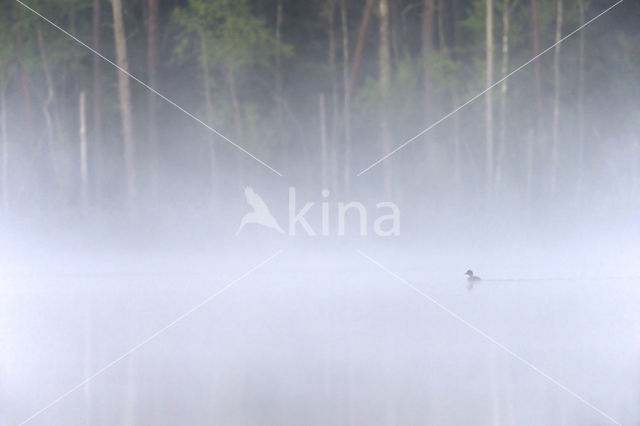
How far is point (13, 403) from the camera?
17.7ft

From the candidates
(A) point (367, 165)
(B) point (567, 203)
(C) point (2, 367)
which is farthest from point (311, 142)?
(C) point (2, 367)

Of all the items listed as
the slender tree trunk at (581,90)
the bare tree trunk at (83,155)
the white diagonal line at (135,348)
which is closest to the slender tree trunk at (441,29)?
the slender tree trunk at (581,90)

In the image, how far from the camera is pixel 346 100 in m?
20.7

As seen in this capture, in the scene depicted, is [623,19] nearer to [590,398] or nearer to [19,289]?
[19,289]

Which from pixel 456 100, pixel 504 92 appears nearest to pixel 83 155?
pixel 456 100

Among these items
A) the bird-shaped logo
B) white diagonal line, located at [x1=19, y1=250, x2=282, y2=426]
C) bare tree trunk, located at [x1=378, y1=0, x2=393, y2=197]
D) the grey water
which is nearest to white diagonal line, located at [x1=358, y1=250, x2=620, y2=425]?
the grey water

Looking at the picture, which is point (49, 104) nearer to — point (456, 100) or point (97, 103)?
point (97, 103)

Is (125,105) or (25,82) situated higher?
(25,82)

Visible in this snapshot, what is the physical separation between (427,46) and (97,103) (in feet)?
23.2

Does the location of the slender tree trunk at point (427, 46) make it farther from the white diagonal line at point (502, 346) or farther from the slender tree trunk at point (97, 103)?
the white diagonal line at point (502, 346)

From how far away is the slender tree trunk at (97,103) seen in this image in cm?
1975

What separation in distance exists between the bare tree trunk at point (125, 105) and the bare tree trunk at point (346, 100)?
4.25m

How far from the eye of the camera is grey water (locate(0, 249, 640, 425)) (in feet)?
17.1

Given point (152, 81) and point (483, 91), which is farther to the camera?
point (483, 91)
